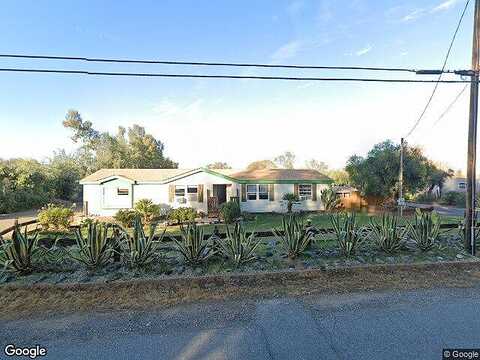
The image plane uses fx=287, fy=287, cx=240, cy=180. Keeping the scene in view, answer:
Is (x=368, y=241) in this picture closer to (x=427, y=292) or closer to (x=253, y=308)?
(x=427, y=292)

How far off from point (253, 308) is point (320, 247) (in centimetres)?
310

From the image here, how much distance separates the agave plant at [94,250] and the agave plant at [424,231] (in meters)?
6.37

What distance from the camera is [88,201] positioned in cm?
1978

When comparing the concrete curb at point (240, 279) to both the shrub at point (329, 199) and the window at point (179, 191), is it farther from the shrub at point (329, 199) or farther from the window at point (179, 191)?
the window at point (179, 191)

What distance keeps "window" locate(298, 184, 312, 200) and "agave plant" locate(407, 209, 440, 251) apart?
13.8m

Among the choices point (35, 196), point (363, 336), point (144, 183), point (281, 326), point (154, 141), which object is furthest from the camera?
point (154, 141)

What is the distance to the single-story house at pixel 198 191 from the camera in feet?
63.4

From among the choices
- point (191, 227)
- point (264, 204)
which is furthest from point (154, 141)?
point (191, 227)

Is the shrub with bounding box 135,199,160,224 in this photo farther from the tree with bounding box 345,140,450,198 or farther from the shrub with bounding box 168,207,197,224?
the tree with bounding box 345,140,450,198

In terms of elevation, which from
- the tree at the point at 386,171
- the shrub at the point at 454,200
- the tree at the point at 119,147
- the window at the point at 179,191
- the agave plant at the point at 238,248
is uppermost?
the tree at the point at 119,147

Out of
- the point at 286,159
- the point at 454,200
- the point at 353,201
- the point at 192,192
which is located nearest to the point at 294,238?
the point at 192,192

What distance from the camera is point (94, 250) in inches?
203

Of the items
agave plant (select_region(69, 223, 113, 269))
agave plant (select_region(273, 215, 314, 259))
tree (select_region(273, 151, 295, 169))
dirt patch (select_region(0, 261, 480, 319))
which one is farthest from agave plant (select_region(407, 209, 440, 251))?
tree (select_region(273, 151, 295, 169))

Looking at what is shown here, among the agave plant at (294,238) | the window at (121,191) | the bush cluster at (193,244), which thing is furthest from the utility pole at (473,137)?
the window at (121,191)
